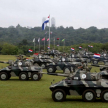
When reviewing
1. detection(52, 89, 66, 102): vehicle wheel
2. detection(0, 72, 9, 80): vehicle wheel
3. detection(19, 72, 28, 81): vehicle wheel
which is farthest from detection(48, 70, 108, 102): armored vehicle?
detection(0, 72, 9, 80): vehicle wheel

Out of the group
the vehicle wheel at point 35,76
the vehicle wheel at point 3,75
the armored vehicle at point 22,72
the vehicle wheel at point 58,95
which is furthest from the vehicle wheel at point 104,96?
the vehicle wheel at point 3,75

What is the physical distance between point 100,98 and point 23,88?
21.4 ft

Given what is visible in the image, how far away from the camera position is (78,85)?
14852 millimetres

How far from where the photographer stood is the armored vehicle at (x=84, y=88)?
579 inches

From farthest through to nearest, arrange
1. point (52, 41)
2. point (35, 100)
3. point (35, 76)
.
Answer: point (52, 41)
point (35, 76)
point (35, 100)

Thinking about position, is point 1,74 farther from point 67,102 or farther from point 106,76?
point 67,102

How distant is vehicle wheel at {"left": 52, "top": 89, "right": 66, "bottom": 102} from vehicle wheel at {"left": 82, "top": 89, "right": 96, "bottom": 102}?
1.11m

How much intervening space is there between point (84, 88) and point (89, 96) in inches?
20.2

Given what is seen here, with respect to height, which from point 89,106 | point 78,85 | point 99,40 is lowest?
point 89,106

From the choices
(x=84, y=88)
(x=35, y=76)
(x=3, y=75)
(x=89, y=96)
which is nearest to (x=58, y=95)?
(x=84, y=88)

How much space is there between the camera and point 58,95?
14.8 metres

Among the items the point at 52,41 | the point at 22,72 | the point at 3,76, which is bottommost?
the point at 3,76

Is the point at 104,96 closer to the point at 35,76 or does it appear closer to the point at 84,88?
the point at 84,88

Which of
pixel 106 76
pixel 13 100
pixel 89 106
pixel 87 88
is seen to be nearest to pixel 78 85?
pixel 87 88
